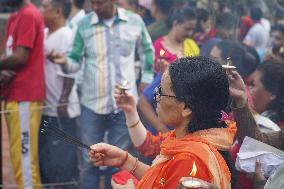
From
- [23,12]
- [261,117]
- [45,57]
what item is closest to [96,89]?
[45,57]

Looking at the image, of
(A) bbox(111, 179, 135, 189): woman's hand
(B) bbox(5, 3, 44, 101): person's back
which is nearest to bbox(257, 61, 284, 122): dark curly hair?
(A) bbox(111, 179, 135, 189): woman's hand

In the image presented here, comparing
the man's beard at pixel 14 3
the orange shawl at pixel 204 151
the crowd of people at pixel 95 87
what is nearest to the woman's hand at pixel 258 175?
the crowd of people at pixel 95 87

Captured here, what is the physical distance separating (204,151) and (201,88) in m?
0.26

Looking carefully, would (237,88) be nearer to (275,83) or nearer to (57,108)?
(275,83)

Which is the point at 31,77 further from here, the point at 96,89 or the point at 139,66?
the point at 139,66

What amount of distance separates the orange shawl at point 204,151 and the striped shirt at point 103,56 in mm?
2351

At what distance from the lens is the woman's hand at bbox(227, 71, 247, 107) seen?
2.91 m

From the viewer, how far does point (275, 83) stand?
3.74 metres

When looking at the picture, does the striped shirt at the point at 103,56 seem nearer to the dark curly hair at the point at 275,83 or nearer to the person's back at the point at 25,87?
the person's back at the point at 25,87

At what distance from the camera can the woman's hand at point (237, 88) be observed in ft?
9.55

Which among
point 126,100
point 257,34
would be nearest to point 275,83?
point 126,100

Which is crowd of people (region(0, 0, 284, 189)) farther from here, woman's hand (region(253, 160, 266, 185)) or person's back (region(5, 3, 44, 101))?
woman's hand (region(253, 160, 266, 185))

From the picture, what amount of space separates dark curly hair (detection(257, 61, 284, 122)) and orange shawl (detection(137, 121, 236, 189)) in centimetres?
128

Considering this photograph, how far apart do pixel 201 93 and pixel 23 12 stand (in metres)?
2.55
